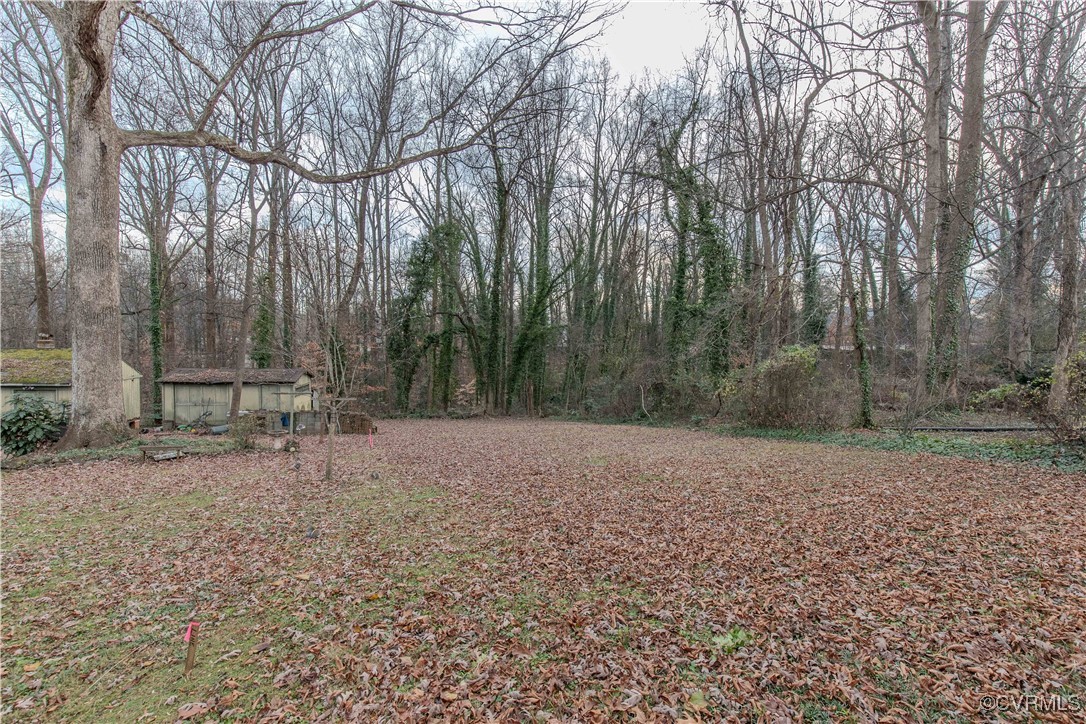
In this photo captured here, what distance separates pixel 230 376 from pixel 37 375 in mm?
4888

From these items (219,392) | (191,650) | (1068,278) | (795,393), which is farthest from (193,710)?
(219,392)

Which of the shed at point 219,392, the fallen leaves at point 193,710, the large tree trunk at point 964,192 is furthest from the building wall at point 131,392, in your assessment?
the large tree trunk at point 964,192

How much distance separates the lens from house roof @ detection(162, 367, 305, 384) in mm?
16984

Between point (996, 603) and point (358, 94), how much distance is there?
947 inches

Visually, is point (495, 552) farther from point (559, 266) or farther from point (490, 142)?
point (559, 266)

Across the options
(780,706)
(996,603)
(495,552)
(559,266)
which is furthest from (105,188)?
(559,266)

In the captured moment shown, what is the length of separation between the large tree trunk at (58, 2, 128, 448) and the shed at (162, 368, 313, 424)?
24.6 feet

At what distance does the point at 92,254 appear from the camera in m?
9.33

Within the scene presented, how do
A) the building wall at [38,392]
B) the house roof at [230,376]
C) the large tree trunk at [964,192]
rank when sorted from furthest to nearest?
the house roof at [230,376] → the building wall at [38,392] → the large tree trunk at [964,192]

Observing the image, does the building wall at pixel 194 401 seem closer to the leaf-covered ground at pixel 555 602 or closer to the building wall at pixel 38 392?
the building wall at pixel 38 392

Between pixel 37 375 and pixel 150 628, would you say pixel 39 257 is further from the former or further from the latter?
pixel 150 628

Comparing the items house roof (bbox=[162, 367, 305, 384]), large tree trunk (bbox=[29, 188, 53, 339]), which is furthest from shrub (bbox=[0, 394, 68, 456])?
large tree trunk (bbox=[29, 188, 53, 339])

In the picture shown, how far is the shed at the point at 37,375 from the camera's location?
41.8 feet

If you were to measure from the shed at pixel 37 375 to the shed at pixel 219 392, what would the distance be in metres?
3.26
